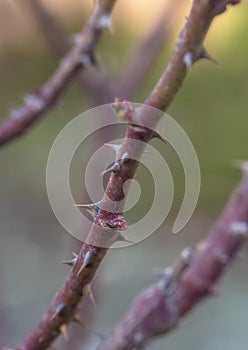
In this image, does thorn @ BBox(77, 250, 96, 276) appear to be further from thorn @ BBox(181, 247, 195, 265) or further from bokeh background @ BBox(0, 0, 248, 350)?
bokeh background @ BBox(0, 0, 248, 350)

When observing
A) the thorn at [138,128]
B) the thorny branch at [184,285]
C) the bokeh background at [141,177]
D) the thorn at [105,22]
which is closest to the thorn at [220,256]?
the thorny branch at [184,285]

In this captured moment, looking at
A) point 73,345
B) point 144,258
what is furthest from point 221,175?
point 73,345

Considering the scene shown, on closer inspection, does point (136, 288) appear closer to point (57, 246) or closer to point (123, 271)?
point (123, 271)

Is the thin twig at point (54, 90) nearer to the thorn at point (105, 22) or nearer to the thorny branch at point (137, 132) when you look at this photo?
the thorn at point (105, 22)

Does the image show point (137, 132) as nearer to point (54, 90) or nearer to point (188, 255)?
point (188, 255)

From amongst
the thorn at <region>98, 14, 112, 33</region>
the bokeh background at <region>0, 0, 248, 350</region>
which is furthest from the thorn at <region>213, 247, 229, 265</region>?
the bokeh background at <region>0, 0, 248, 350</region>

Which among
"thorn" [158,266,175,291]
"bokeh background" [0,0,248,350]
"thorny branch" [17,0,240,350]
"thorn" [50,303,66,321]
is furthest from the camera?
"bokeh background" [0,0,248,350]

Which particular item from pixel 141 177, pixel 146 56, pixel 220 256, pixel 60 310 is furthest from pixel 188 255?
pixel 141 177

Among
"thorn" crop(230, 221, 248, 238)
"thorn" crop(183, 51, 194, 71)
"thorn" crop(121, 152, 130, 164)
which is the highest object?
"thorn" crop(183, 51, 194, 71)
